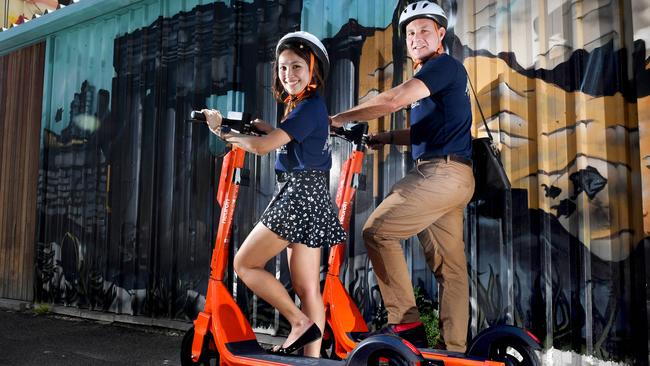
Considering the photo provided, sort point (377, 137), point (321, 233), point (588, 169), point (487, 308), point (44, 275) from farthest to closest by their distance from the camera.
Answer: point (44, 275) < point (487, 308) < point (588, 169) < point (377, 137) < point (321, 233)

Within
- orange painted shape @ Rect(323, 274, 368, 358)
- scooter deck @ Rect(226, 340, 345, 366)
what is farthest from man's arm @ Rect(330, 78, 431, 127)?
scooter deck @ Rect(226, 340, 345, 366)

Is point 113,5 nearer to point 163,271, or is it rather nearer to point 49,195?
point 49,195

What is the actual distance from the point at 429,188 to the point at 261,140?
0.92 meters

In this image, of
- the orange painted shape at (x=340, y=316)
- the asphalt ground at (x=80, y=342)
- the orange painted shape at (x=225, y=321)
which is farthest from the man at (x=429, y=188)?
the asphalt ground at (x=80, y=342)

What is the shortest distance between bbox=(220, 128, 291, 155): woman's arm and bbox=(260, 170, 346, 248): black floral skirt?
0.24 m

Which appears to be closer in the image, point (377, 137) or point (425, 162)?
point (425, 162)

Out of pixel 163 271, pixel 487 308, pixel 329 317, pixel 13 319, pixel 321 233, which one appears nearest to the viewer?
pixel 321 233

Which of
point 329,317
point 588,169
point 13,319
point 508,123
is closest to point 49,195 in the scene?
point 13,319

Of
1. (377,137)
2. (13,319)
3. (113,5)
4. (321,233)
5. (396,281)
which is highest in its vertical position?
(113,5)

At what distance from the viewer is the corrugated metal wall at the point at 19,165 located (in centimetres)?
773

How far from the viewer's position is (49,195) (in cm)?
749

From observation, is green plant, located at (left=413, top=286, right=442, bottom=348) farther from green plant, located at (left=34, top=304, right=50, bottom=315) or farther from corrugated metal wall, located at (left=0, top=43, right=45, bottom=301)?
corrugated metal wall, located at (left=0, top=43, right=45, bottom=301)

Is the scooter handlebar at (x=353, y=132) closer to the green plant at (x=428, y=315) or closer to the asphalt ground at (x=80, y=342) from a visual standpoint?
the green plant at (x=428, y=315)

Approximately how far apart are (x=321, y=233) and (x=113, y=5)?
17.2 feet
